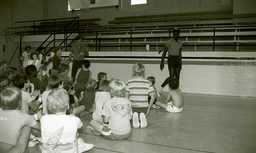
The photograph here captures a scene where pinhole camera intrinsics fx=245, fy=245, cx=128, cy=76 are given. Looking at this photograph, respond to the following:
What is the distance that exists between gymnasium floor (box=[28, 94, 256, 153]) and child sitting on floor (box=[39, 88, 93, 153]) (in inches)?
25.3

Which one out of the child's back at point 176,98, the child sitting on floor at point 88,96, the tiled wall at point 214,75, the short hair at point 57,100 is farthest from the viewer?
the tiled wall at point 214,75

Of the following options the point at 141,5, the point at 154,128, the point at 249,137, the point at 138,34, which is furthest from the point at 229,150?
the point at 141,5

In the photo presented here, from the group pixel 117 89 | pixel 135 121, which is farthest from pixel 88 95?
pixel 117 89

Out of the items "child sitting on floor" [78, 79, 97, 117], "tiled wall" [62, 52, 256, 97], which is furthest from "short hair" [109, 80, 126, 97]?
"tiled wall" [62, 52, 256, 97]

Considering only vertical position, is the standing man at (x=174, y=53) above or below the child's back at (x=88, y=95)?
above

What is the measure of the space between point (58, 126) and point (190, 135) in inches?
80.1

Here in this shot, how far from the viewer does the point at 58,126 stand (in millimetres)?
2289

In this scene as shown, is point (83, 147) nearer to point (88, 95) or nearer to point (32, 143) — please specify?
point (32, 143)

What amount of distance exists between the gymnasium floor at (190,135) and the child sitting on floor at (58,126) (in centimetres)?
64

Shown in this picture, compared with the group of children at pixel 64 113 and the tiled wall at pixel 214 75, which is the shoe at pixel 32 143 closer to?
the group of children at pixel 64 113

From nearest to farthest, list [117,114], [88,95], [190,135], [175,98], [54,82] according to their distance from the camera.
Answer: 1. [117,114]
2. [190,135]
3. [54,82]
4. [88,95]
5. [175,98]

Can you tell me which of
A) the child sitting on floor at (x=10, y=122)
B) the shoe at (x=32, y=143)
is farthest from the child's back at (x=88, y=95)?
the child sitting on floor at (x=10, y=122)

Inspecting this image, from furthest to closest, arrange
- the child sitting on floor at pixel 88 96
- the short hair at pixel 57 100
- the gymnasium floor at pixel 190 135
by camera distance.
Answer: the child sitting on floor at pixel 88 96 → the gymnasium floor at pixel 190 135 → the short hair at pixel 57 100

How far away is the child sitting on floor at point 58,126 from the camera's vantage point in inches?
→ 89.0
